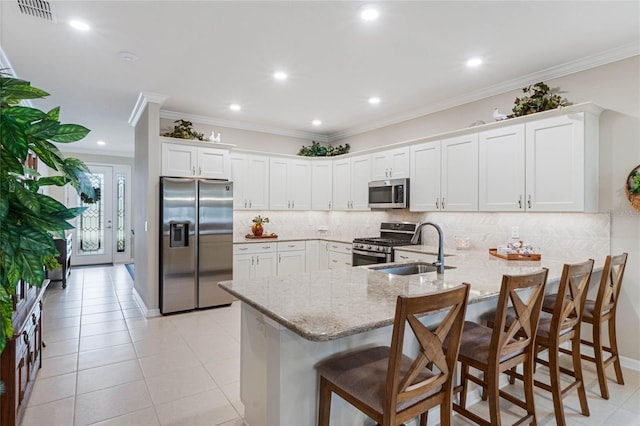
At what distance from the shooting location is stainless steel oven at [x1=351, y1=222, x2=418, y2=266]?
178 inches

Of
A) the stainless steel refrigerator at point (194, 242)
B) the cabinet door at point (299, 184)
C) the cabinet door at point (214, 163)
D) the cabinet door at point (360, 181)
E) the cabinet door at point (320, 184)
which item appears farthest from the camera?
the cabinet door at point (320, 184)

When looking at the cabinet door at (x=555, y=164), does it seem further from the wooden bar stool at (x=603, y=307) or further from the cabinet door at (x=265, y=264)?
the cabinet door at (x=265, y=264)

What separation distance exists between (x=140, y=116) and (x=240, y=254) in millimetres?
2408

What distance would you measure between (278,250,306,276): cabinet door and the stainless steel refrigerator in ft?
2.88

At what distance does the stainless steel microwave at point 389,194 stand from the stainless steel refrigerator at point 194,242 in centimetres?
207

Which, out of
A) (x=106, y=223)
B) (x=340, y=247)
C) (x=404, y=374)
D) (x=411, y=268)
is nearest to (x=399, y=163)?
(x=340, y=247)

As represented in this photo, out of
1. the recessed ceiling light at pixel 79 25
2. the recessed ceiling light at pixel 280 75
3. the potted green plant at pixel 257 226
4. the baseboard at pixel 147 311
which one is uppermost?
the recessed ceiling light at pixel 280 75

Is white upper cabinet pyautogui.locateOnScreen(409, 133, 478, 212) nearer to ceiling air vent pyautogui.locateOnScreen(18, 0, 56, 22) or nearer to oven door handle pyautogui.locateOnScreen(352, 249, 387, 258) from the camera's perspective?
oven door handle pyautogui.locateOnScreen(352, 249, 387, 258)

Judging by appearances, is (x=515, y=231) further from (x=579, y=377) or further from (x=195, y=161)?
(x=195, y=161)

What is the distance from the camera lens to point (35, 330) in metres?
2.92

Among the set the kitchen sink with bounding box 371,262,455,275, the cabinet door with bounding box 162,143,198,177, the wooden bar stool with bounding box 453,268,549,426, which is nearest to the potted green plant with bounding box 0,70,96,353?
the wooden bar stool with bounding box 453,268,549,426

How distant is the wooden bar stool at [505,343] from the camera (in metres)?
1.75

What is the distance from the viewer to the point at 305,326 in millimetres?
1419

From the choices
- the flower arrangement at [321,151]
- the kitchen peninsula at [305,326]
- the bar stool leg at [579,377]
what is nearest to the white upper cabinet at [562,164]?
the bar stool leg at [579,377]
